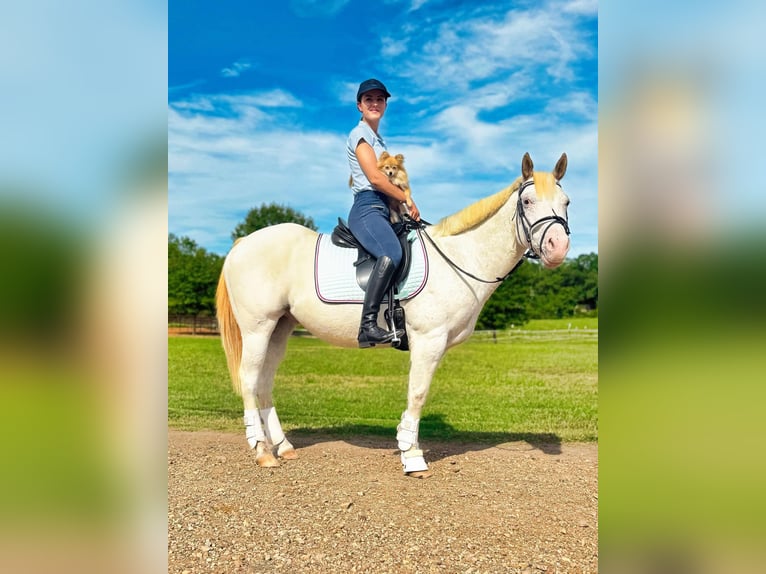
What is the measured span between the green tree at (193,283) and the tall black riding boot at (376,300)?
29.5 m

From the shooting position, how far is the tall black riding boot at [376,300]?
5355 millimetres

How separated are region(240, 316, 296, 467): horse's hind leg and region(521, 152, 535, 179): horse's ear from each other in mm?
3276

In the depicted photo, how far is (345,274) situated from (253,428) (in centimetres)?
212

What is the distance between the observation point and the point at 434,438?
771 centimetres

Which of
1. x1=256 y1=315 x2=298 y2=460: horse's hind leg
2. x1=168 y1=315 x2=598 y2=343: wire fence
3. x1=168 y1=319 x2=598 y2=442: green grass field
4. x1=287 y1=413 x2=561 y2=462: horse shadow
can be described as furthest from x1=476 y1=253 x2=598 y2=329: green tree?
x1=256 y1=315 x2=298 y2=460: horse's hind leg

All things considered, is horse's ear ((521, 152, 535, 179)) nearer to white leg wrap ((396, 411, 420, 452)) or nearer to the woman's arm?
the woman's arm

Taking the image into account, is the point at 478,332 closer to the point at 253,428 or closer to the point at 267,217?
the point at 267,217

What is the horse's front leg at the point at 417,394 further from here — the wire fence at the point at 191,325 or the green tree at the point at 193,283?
the wire fence at the point at 191,325

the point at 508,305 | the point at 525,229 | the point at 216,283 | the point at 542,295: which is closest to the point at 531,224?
the point at 525,229

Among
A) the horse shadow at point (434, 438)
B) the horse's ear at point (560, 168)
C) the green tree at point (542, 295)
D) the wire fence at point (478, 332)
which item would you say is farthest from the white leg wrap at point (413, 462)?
the green tree at point (542, 295)

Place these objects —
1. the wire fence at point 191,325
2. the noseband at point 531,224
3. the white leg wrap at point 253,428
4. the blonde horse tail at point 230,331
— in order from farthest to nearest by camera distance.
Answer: the wire fence at point 191,325 < the blonde horse tail at point 230,331 < the white leg wrap at point 253,428 < the noseband at point 531,224
